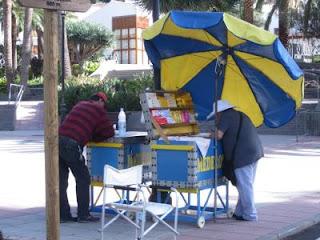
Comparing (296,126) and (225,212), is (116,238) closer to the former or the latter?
(225,212)

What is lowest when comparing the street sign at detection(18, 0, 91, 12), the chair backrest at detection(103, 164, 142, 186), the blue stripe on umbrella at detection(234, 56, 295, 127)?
the chair backrest at detection(103, 164, 142, 186)

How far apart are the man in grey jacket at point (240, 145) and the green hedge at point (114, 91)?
→ 16.3 meters

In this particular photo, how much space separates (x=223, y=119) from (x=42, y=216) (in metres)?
2.81

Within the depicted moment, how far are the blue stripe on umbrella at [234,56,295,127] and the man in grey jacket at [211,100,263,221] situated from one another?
44 centimetres

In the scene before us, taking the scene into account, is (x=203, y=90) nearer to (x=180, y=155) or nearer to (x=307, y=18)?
(x=180, y=155)

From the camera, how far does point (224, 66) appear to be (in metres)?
8.70

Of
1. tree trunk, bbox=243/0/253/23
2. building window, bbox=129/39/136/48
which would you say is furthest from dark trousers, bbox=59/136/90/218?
building window, bbox=129/39/136/48

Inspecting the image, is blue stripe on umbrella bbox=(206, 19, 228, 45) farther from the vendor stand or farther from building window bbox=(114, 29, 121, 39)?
building window bbox=(114, 29, 121, 39)

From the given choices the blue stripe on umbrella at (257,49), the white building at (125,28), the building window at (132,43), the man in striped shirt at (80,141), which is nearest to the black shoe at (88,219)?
the man in striped shirt at (80,141)

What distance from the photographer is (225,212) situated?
8.88 metres

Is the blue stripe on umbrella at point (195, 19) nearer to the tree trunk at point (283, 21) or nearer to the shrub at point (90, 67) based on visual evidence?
the tree trunk at point (283, 21)

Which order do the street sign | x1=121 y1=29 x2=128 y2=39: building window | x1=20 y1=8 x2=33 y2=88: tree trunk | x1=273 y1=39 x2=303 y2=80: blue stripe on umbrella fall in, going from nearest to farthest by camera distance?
the street sign
x1=273 y1=39 x2=303 y2=80: blue stripe on umbrella
x1=20 y1=8 x2=33 y2=88: tree trunk
x1=121 y1=29 x2=128 y2=39: building window

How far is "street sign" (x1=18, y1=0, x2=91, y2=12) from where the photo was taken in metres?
5.57

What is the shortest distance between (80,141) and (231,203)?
3000mm
